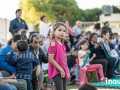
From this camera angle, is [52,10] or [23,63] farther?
[52,10]

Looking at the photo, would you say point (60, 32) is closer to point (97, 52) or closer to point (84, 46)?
point (84, 46)

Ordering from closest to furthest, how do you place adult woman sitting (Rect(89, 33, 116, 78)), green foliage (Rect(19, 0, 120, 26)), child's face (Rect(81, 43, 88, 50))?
1. child's face (Rect(81, 43, 88, 50))
2. adult woman sitting (Rect(89, 33, 116, 78))
3. green foliage (Rect(19, 0, 120, 26))

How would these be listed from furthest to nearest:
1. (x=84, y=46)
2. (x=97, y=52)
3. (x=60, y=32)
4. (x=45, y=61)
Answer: (x=97, y=52) → (x=84, y=46) → (x=45, y=61) → (x=60, y=32)

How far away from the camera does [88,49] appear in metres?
11.5

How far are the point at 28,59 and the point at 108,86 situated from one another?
395 cm

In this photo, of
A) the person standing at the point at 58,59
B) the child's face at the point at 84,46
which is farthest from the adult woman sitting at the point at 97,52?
the person standing at the point at 58,59

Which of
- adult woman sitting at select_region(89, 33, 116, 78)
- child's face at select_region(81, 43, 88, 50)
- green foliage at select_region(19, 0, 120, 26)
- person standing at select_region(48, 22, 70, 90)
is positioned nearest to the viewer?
person standing at select_region(48, 22, 70, 90)

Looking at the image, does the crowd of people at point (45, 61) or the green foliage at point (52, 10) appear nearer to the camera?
the crowd of people at point (45, 61)

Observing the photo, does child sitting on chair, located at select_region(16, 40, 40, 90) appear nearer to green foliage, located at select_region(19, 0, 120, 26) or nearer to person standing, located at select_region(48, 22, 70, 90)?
person standing, located at select_region(48, 22, 70, 90)

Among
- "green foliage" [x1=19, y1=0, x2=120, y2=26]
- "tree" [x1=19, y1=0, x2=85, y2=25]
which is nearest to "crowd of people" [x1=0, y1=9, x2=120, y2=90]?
"green foliage" [x1=19, y1=0, x2=120, y2=26]

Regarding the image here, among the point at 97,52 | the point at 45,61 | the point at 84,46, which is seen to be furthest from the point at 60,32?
the point at 97,52

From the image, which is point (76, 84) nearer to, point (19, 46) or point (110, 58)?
point (110, 58)

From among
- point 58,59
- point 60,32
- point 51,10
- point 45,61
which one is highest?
point 51,10

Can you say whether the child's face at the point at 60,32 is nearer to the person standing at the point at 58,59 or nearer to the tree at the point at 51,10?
the person standing at the point at 58,59
